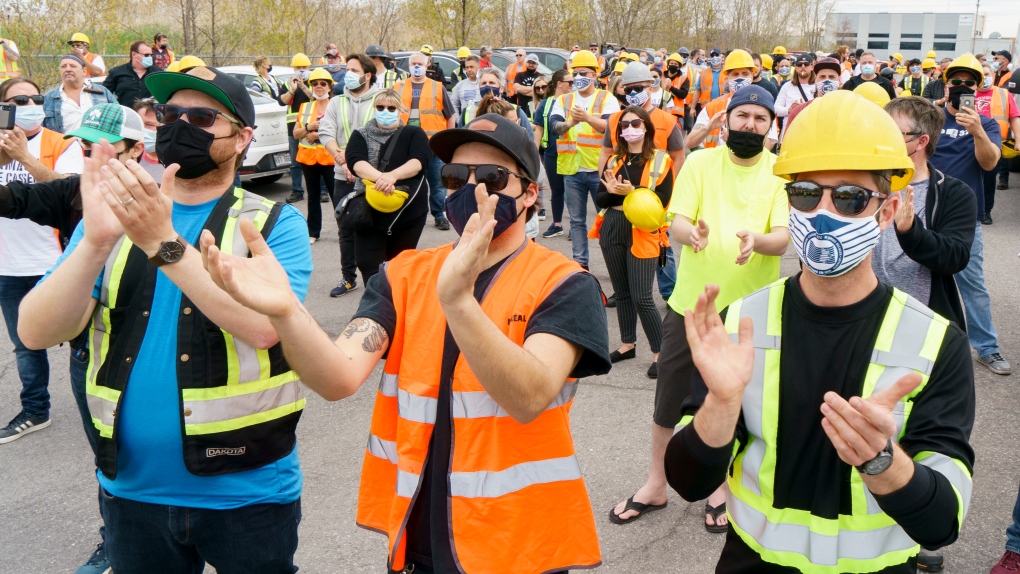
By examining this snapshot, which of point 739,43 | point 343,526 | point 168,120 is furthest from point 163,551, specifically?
point 739,43

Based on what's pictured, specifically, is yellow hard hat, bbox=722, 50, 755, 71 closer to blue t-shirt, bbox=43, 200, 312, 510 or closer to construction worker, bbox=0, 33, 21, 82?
blue t-shirt, bbox=43, 200, 312, 510

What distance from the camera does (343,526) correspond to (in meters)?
4.15

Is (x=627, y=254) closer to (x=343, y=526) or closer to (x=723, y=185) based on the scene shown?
(x=723, y=185)

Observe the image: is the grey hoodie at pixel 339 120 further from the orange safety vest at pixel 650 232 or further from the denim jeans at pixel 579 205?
the orange safety vest at pixel 650 232

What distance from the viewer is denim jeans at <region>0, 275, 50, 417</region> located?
5.05 m

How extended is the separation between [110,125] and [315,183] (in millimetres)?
5963

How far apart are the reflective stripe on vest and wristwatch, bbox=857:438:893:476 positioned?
0.71 feet

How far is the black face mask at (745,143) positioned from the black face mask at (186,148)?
242 cm

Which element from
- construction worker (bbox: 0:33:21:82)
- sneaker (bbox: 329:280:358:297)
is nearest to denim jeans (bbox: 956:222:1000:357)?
sneaker (bbox: 329:280:358:297)

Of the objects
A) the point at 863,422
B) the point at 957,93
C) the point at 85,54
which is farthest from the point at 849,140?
the point at 85,54

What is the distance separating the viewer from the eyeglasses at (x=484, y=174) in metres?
2.33

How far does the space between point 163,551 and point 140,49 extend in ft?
36.7

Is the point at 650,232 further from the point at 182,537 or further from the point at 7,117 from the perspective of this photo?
the point at 182,537

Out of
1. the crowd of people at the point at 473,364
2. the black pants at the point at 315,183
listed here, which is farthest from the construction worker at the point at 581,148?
the crowd of people at the point at 473,364
